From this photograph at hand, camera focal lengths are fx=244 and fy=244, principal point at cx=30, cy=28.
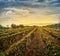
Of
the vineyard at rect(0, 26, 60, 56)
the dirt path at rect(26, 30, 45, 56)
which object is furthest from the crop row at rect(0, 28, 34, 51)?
the dirt path at rect(26, 30, 45, 56)

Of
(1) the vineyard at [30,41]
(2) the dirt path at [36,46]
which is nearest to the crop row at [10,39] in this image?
(1) the vineyard at [30,41]

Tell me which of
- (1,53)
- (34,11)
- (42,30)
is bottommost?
(1,53)

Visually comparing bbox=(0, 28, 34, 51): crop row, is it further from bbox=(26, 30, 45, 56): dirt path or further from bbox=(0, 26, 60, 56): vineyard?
bbox=(26, 30, 45, 56): dirt path

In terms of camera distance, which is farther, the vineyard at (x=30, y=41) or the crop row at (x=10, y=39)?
the crop row at (x=10, y=39)

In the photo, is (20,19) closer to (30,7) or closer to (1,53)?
(30,7)

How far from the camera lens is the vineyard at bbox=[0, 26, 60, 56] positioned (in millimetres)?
5734

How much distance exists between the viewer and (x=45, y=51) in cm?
574

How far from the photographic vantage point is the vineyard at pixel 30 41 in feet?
18.8

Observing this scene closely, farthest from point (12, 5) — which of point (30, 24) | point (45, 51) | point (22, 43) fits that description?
point (45, 51)

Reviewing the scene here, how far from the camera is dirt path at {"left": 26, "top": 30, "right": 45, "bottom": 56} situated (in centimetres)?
572

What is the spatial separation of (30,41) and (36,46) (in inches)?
7.8

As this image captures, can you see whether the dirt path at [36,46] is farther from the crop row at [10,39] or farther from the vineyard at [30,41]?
the crop row at [10,39]

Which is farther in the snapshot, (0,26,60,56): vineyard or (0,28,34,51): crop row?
(0,28,34,51): crop row

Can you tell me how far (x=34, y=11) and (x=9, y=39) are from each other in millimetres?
977
